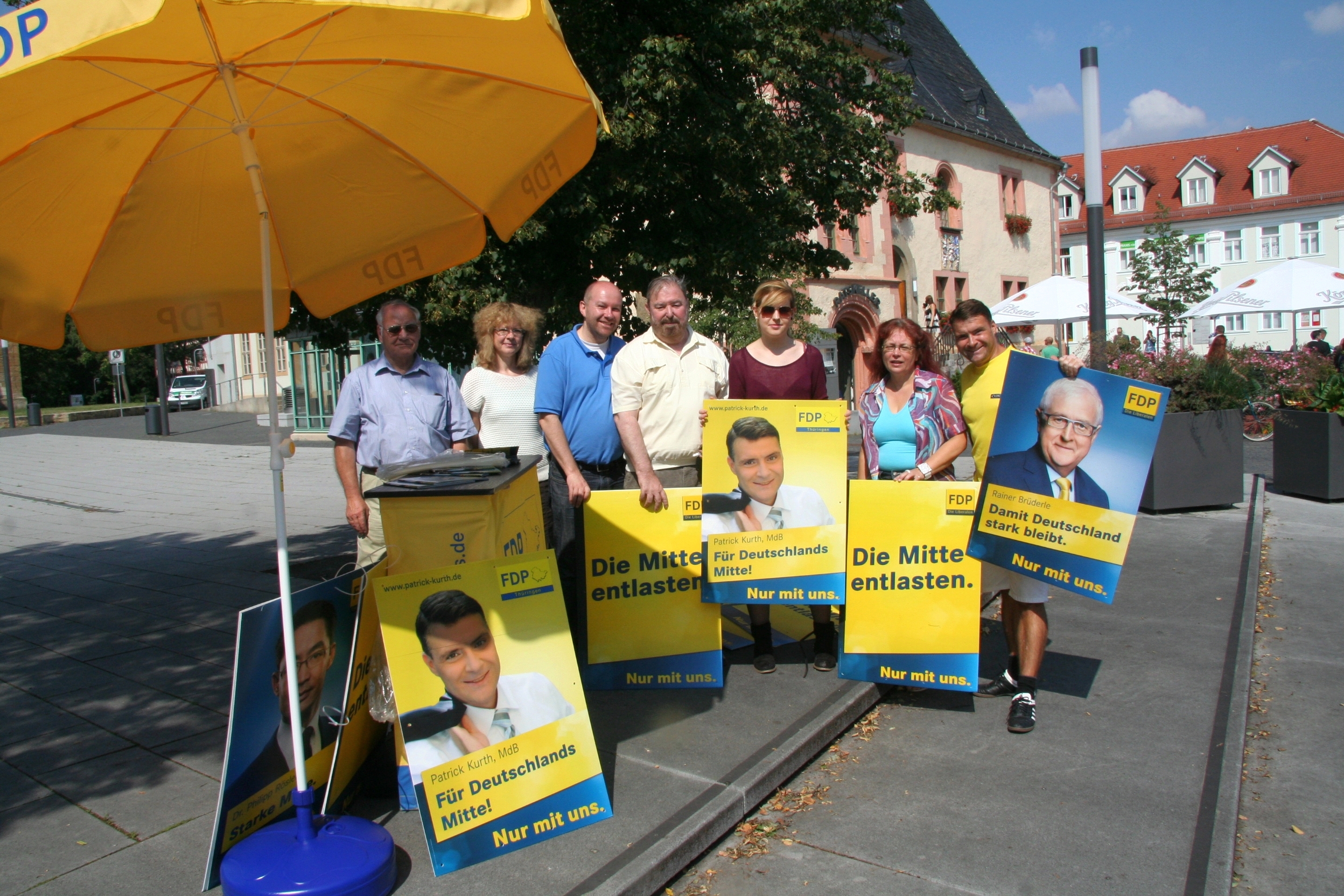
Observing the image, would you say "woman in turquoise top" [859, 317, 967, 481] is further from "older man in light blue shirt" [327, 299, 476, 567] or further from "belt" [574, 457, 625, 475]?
"older man in light blue shirt" [327, 299, 476, 567]

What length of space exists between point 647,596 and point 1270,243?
62.0m

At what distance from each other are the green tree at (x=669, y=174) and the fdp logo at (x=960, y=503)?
12.1ft

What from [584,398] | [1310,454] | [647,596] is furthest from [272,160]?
[1310,454]

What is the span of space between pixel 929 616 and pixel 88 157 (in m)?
3.82

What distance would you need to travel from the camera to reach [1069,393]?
13.5 feet

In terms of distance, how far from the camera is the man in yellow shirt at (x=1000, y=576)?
4336 mm

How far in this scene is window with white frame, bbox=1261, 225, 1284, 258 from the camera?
54562mm

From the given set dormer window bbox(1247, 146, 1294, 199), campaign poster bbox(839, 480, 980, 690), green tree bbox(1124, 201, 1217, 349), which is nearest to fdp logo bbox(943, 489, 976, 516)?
campaign poster bbox(839, 480, 980, 690)

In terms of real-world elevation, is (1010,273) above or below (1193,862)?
above

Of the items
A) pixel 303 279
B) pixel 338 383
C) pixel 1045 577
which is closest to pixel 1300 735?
pixel 1045 577

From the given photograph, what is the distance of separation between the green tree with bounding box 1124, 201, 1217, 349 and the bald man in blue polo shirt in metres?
23.2

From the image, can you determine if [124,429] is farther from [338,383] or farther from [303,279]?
[303,279]

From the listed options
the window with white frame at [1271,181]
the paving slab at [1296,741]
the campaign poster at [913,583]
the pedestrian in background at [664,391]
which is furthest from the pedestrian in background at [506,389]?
the window with white frame at [1271,181]

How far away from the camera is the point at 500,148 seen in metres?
3.61
